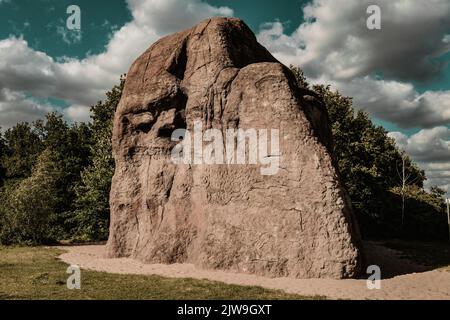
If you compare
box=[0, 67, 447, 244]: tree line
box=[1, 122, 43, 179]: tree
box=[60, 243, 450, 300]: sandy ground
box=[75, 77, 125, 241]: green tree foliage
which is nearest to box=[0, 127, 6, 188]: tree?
box=[1, 122, 43, 179]: tree

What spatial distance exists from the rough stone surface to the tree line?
9.58 metres

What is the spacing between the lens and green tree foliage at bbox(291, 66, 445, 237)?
3250 cm

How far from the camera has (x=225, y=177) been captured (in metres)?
16.2

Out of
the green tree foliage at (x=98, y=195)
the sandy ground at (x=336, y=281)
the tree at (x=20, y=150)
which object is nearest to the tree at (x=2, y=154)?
the tree at (x=20, y=150)

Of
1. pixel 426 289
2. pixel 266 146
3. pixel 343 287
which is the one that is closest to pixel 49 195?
pixel 266 146

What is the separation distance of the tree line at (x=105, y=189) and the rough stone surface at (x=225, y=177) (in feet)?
31.4

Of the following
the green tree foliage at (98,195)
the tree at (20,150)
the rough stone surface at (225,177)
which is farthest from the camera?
the tree at (20,150)

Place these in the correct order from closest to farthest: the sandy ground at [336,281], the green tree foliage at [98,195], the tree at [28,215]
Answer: the sandy ground at [336,281] → the tree at [28,215] → the green tree foliage at [98,195]

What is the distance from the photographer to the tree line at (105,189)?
27391 millimetres

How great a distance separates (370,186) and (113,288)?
2603 centimetres

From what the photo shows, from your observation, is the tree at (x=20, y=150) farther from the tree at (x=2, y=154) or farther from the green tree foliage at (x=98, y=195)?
the green tree foliage at (x=98, y=195)

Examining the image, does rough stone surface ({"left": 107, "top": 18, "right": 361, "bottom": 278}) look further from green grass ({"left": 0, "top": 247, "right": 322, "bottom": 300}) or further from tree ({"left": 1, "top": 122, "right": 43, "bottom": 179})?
tree ({"left": 1, "top": 122, "right": 43, "bottom": 179})

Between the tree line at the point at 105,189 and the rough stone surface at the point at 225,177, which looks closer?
the rough stone surface at the point at 225,177
